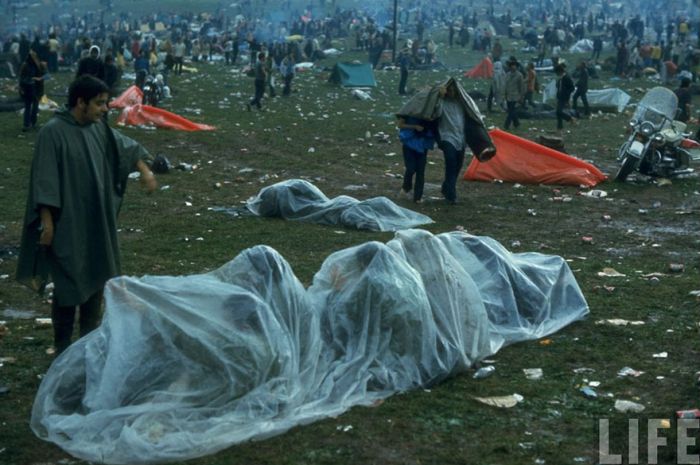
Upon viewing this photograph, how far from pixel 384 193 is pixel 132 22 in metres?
55.5

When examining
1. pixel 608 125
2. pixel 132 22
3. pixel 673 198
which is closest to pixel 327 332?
pixel 673 198

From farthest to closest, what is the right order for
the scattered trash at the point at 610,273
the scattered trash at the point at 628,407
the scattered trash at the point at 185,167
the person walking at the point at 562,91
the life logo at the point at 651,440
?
the person walking at the point at 562,91
the scattered trash at the point at 185,167
the scattered trash at the point at 610,273
the scattered trash at the point at 628,407
the life logo at the point at 651,440

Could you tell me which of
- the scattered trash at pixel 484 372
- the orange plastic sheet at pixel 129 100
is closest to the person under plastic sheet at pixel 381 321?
the scattered trash at pixel 484 372

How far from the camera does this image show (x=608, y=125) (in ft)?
72.8

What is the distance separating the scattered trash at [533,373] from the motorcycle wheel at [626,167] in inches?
337

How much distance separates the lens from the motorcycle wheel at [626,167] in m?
14.1

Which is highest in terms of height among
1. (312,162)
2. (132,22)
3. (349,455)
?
(349,455)

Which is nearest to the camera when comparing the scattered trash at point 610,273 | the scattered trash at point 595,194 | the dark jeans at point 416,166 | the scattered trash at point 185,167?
the scattered trash at point 610,273

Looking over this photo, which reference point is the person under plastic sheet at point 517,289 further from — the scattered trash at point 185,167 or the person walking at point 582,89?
the person walking at point 582,89

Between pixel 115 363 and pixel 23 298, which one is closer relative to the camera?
pixel 115 363

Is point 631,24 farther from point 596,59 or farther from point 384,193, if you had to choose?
point 384,193

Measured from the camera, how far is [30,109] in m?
17.9

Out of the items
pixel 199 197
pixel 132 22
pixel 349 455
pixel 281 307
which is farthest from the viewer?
pixel 132 22

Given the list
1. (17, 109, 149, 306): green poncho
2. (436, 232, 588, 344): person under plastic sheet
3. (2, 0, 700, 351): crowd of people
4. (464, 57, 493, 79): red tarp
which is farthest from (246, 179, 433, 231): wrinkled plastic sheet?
(464, 57, 493, 79): red tarp
